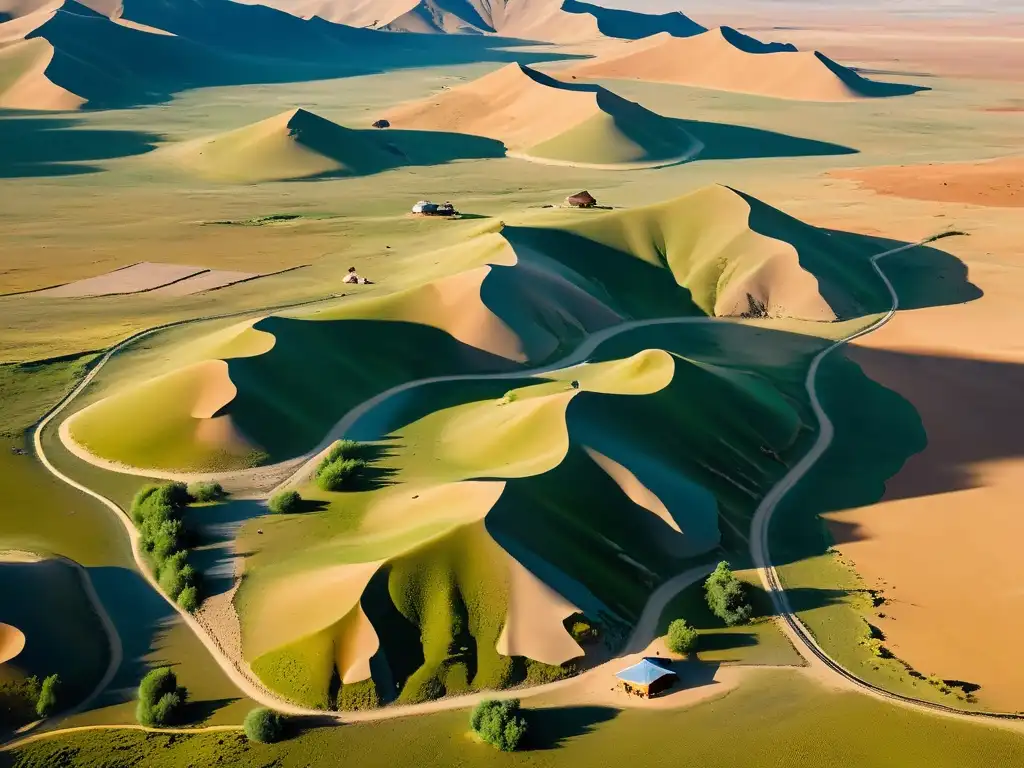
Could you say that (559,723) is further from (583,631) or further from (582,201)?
(582,201)

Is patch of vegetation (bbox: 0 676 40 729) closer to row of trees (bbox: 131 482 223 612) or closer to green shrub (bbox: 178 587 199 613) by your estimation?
green shrub (bbox: 178 587 199 613)

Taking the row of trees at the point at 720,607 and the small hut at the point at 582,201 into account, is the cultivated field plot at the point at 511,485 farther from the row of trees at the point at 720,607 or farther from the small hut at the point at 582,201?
the small hut at the point at 582,201

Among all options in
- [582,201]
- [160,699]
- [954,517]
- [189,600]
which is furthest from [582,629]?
[582,201]

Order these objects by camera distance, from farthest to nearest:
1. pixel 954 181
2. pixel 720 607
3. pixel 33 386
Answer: pixel 954 181
pixel 33 386
pixel 720 607

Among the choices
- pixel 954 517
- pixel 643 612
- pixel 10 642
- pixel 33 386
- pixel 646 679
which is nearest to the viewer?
pixel 646 679

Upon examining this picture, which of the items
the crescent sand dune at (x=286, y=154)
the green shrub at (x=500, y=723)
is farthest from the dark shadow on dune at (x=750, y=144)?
the green shrub at (x=500, y=723)

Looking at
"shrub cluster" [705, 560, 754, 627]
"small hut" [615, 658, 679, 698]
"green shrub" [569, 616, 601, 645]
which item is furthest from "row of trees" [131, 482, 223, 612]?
"shrub cluster" [705, 560, 754, 627]
